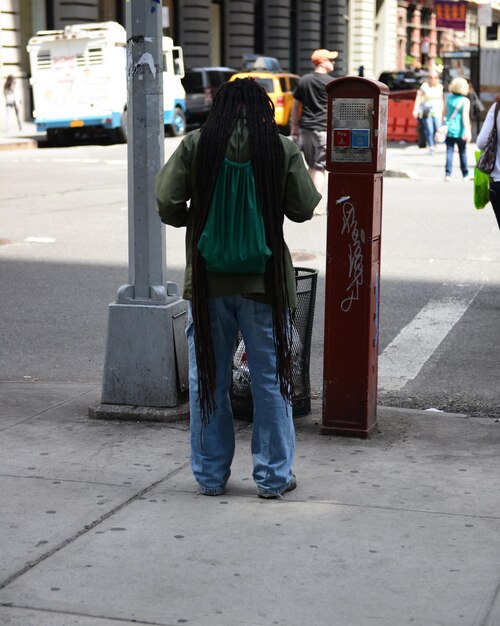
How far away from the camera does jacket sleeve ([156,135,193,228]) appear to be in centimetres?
459

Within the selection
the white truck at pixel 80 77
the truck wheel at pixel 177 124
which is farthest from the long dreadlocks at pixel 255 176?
the truck wheel at pixel 177 124

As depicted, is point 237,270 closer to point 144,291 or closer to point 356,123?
point 356,123

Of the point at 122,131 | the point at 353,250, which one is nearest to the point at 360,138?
the point at 353,250

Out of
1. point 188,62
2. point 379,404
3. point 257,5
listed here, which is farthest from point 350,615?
point 257,5

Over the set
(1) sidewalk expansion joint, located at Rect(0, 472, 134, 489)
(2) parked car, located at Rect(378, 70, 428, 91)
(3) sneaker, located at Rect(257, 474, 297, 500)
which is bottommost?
(1) sidewalk expansion joint, located at Rect(0, 472, 134, 489)

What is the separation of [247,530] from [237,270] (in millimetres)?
989

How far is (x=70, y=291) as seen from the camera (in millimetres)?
10195

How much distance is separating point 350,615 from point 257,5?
50.9 m

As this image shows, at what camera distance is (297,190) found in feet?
15.1

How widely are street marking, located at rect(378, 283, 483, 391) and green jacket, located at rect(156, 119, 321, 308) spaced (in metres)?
2.51

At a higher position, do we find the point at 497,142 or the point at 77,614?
the point at 497,142

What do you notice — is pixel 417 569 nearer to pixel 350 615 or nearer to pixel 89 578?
pixel 350 615

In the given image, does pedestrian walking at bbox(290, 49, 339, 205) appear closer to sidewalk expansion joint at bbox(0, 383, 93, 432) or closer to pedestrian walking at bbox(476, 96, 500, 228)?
pedestrian walking at bbox(476, 96, 500, 228)

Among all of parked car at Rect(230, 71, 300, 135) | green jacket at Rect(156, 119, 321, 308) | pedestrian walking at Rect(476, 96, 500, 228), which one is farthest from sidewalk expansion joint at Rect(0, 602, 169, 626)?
parked car at Rect(230, 71, 300, 135)
